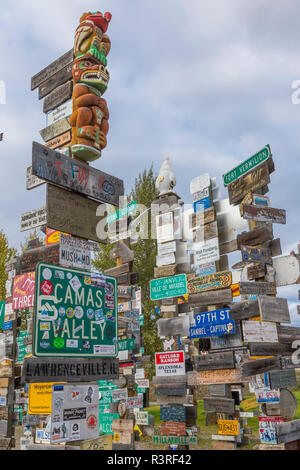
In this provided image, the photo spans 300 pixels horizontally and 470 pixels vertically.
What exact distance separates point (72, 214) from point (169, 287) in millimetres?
4416

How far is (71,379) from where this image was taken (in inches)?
160

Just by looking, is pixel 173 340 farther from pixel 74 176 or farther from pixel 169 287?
pixel 74 176

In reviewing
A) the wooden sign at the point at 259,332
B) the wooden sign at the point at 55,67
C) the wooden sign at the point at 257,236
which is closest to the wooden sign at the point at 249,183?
the wooden sign at the point at 257,236

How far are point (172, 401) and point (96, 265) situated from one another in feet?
52.1

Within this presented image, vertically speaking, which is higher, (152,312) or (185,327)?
(152,312)

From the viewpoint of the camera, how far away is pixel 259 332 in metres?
7.05

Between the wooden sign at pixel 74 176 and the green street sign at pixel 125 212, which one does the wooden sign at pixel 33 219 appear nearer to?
the wooden sign at pixel 74 176

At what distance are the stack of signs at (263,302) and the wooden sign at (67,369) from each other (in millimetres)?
3242

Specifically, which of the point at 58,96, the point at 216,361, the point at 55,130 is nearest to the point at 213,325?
the point at 216,361

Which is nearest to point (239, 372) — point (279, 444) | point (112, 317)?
point (279, 444)

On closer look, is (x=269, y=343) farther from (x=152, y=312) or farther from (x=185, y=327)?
(x=152, y=312)

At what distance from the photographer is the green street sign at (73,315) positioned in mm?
3828

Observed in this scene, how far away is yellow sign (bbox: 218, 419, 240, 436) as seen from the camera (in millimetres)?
7605

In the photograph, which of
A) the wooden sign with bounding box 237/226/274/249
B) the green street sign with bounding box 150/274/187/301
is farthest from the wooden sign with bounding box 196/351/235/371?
the wooden sign with bounding box 237/226/274/249
